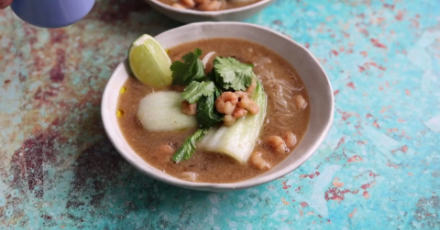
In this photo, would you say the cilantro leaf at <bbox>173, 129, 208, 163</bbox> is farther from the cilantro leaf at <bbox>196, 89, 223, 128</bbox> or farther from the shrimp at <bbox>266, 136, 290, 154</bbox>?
the shrimp at <bbox>266, 136, 290, 154</bbox>

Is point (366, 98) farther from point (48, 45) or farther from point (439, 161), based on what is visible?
point (48, 45)

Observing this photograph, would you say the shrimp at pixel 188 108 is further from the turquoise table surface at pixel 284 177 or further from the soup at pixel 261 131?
the turquoise table surface at pixel 284 177

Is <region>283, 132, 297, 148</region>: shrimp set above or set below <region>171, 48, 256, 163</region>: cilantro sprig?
below

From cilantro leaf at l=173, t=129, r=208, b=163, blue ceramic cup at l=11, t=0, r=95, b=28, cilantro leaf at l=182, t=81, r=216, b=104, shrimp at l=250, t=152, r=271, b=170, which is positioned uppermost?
blue ceramic cup at l=11, t=0, r=95, b=28

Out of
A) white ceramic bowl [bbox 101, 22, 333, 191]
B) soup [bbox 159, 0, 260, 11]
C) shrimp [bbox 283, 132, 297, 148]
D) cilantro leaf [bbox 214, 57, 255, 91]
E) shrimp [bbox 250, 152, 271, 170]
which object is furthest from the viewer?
soup [bbox 159, 0, 260, 11]

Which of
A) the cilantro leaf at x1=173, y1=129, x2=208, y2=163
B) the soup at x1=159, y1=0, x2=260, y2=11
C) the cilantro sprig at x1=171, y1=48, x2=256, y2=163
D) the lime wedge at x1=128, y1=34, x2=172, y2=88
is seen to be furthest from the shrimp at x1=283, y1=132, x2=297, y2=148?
the soup at x1=159, y1=0, x2=260, y2=11

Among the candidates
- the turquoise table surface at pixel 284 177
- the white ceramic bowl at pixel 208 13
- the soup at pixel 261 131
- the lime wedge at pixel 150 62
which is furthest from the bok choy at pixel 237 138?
the white ceramic bowl at pixel 208 13

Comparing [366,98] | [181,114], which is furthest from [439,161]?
[181,114]
